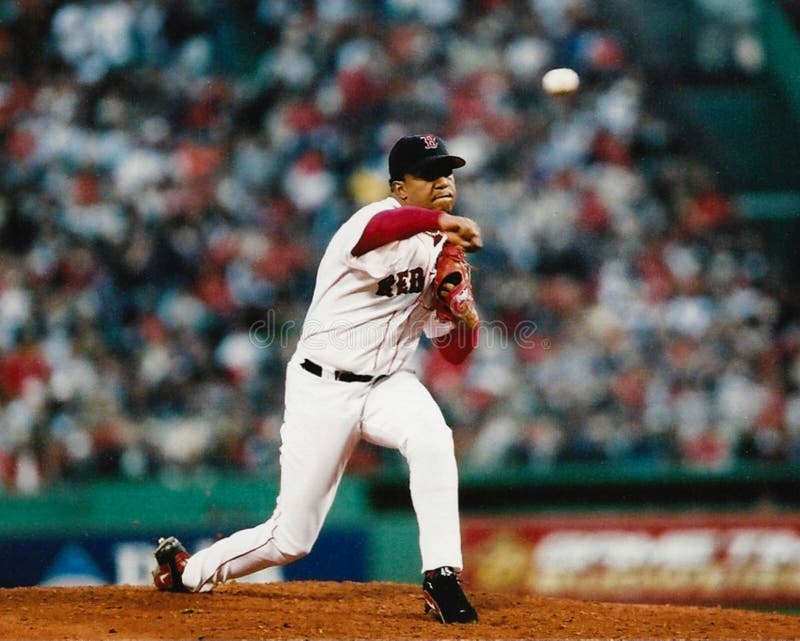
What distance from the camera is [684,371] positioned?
30.6 ft

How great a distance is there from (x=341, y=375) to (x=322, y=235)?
20.0ft

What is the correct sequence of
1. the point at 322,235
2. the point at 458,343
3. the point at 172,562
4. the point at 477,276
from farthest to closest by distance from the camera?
the point at 322,235 → the point at 477,276 → the point at 172,562 → the point at 458,343

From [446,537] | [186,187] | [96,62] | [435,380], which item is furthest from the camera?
[96,62]

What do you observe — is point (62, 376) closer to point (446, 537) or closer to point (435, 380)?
point (435, 380)

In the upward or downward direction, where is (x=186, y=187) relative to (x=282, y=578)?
upward


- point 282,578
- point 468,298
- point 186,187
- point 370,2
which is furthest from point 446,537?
point 370,2

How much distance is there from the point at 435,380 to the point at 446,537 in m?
4.90

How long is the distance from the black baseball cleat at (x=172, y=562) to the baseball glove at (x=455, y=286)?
1.57 meters

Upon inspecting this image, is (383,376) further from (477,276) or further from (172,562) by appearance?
(477,276)

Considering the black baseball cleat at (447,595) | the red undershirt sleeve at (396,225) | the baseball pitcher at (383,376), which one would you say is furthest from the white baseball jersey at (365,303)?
the black baseball cleat at (447,595)

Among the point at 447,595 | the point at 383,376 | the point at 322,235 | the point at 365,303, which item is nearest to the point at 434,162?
the point at 365,303

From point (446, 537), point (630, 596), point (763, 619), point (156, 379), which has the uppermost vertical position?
point (156, 379)

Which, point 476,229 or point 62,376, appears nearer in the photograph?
point 476,229

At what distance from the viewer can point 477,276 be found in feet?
32.5
